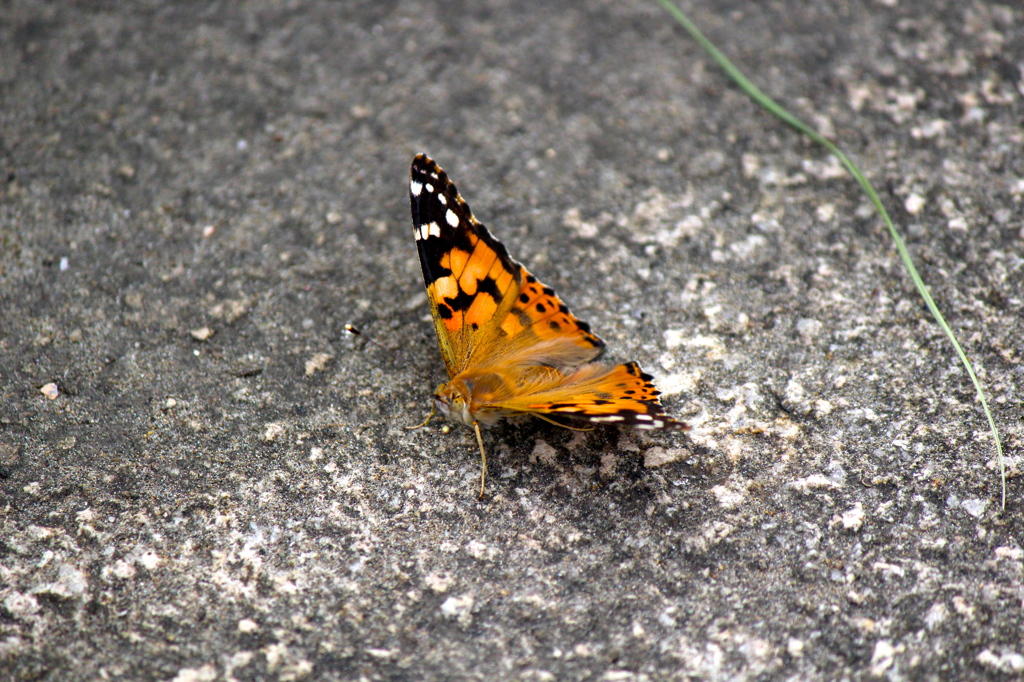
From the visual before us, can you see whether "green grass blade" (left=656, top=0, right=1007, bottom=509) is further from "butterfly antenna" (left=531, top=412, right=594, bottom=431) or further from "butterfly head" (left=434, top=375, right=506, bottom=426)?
"butterfly head" (left=434, top=375, right=506, bottom=426)

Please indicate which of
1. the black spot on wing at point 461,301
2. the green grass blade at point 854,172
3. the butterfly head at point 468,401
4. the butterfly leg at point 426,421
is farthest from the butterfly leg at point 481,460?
the green grass blade at point 854,172

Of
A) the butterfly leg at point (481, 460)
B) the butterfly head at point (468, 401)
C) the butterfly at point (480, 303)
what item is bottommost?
the butterfly leg at point (481, 460)

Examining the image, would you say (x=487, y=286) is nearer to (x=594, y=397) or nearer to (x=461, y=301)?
(x=461, y=301)

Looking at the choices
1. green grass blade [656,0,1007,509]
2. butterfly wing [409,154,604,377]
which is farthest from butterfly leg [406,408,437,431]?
green grass blade [656,0,1007,509]

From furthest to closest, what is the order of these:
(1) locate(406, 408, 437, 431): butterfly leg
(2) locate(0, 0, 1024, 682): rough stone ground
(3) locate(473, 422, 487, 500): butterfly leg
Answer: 1. (1) locate(406, 408, 437, 431): butterfly leg
2. (3) locate(473, 422, 487, 500): butterfly leg
3. (2) locate(0, 0, 1024, 682): rough stone ground

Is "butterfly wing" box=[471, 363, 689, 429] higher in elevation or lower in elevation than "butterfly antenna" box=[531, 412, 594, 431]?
higher

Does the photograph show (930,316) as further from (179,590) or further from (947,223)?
(179,590)

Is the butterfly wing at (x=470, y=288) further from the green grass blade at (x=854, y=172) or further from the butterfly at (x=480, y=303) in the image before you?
the green grass blade at (x=854, y=172)
